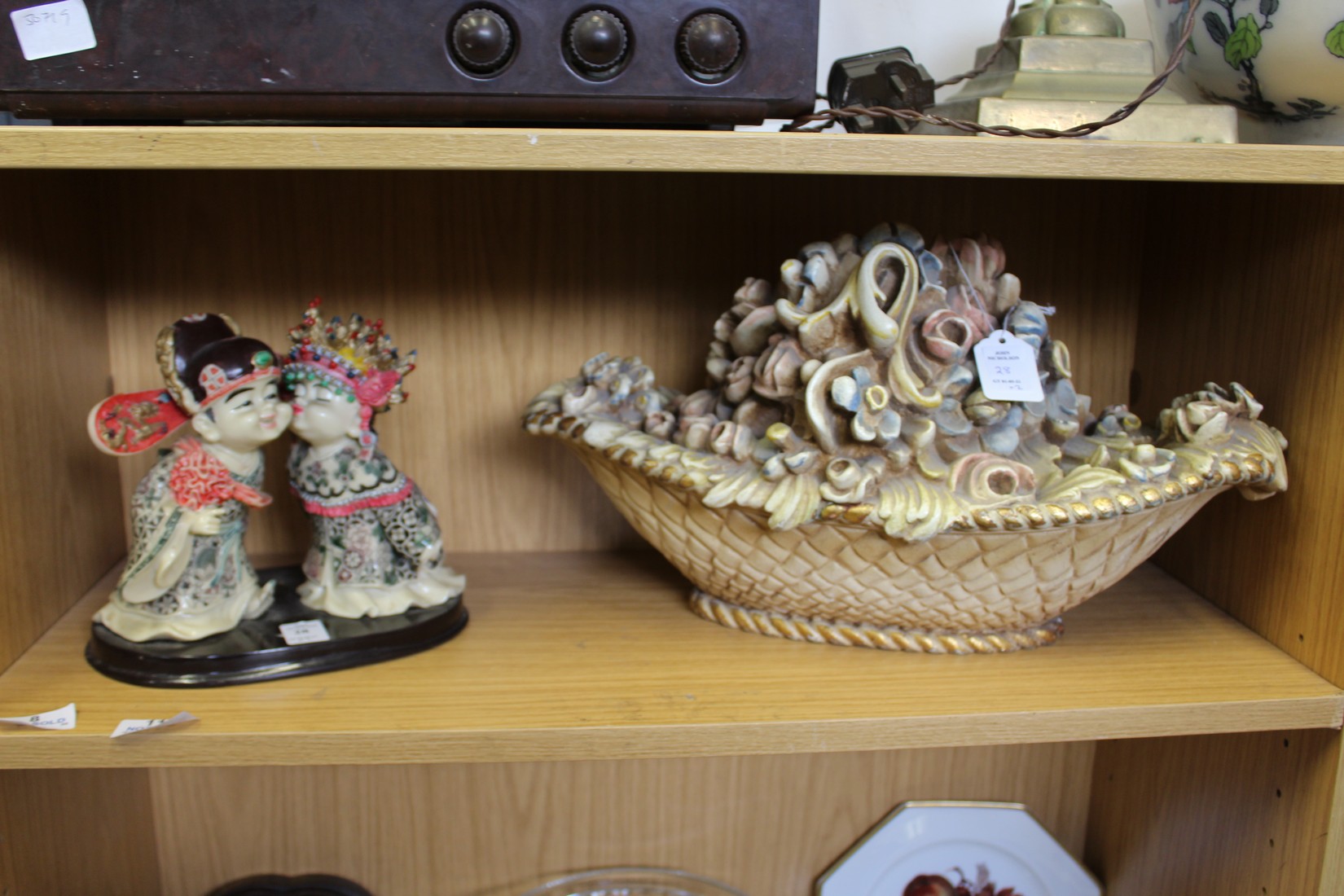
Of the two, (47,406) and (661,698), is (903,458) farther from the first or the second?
(47,406)

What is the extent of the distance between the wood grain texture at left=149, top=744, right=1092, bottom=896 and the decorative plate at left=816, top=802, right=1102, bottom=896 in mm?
20

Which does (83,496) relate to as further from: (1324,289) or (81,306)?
(1324,289)

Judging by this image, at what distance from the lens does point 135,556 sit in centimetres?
73

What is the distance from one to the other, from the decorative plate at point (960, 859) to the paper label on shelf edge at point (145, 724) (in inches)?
26.8

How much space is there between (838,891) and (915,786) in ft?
0.44

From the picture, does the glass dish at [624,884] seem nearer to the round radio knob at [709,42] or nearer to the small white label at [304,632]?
the small white label at [304,632]

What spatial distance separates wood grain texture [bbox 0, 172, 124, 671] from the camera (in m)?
0.71

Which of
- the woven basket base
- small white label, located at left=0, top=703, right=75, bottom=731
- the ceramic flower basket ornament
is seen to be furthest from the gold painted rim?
small white label, located at left=0, top=703, right=75, bottom=731

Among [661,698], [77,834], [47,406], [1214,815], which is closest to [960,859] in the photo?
[1214,815]

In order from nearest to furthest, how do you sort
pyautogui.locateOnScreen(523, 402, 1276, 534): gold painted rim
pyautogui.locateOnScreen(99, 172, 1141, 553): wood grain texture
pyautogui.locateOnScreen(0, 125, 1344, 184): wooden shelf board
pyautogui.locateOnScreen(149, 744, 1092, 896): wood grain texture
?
pyautogui.locateOnScreen(0, 125, 1344, 184): wooden shelf board < pyautogui.locateOnScreen(523, 402, 1276, 534): gold painted rim < pyautogui.locateOnScreen(99, 172, 1141, 553): wood grain texture < pyautogui.locateOnScreen(149, 744, 1092, 896): wood grain texture

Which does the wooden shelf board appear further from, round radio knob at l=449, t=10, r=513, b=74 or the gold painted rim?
the gold painted rim

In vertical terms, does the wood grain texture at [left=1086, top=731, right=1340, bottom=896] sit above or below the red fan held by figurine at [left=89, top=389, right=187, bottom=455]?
below

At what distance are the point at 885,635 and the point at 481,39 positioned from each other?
1.65 ft

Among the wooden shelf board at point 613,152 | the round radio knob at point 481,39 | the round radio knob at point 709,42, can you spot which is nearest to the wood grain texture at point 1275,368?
the wooden shelf board at point 613,152
